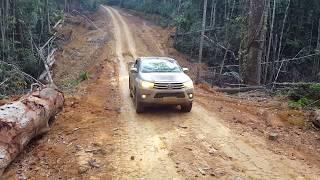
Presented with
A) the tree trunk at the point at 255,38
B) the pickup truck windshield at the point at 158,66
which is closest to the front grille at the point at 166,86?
the pickup truck windshield at the point at 158,66

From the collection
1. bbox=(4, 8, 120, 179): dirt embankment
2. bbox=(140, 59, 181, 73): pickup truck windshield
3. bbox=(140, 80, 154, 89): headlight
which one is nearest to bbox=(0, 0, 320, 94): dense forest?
bbox=(140, 59, 181, 73): pickup truck windshield

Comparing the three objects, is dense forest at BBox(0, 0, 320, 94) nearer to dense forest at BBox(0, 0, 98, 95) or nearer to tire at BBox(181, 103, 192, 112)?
dense forest at BBox(0, 0, 98, 95)

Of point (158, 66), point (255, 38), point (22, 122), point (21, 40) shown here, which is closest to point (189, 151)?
point (22, 122)

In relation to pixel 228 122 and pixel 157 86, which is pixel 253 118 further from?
pixel 157 86

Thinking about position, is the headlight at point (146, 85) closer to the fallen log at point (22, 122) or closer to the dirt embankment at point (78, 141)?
the dirt embankment at point (78, 141)

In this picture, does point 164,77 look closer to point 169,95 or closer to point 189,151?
point 169,95

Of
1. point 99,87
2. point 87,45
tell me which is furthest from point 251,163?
point 87,45

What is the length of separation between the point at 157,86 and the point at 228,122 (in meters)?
2.38

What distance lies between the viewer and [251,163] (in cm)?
898

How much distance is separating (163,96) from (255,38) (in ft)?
23.0

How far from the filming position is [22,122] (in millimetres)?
9641

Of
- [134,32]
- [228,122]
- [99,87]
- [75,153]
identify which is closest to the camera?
[75,153]

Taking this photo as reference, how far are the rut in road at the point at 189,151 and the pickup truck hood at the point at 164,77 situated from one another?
1.09m

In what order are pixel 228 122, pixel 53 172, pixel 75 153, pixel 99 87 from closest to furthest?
pixel 53 172 < pixel 75 153 < pixel 228 122 < pixel 99 87
